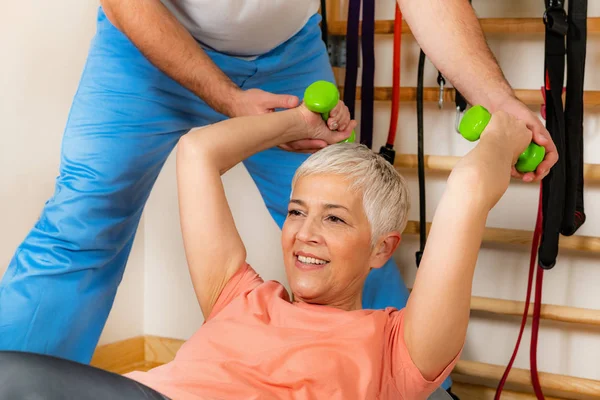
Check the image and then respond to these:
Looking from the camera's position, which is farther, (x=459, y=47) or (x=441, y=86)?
(x=441, y=86)

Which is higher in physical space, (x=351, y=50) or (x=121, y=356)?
(x=351, y=50)

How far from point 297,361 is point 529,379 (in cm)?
105

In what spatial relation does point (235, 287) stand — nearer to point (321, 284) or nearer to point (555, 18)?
point (321, 284)

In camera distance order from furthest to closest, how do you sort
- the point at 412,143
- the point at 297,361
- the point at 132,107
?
the point at 412,143
the point at 132,107
the point at 297,361

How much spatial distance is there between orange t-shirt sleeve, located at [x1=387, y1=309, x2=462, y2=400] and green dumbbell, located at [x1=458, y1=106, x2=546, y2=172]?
0.33 m

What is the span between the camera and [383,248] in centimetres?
146

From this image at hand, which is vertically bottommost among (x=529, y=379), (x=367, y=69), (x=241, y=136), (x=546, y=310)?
(x=529, y=379)

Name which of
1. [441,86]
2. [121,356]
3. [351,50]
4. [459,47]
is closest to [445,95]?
[441,86]

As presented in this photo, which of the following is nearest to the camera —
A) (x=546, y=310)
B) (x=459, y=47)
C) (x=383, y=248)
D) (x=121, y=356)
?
(x=383, y=248)

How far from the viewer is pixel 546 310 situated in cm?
200

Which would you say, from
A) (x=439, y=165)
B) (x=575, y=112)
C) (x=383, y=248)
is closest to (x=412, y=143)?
(x=439, y=165)

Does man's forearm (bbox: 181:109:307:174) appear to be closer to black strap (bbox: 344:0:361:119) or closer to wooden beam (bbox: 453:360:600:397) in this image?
black strap (bbox: 344:0:361:119)

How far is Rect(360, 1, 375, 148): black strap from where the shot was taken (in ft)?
6.61

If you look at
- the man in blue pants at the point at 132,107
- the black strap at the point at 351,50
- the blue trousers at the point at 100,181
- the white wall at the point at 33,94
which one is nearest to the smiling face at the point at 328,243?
the man in blue pants at the point at 132,107
